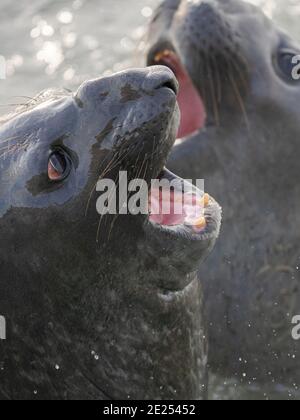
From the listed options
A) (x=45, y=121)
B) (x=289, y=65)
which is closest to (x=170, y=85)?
(x=45, y=121)

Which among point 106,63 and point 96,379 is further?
point 106,63

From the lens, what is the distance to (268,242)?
7.18 meters

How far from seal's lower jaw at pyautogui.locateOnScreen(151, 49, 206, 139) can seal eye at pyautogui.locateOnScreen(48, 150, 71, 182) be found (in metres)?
2.66

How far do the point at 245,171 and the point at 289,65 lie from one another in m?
0.73

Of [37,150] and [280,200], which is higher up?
[37,150]

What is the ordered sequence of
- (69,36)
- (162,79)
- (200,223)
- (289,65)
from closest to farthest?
(162,79) < (200,223) < (289,65) < (69,36)

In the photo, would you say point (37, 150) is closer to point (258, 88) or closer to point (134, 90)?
point (134, 90)

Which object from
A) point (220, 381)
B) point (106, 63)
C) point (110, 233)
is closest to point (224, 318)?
point (220, 381)

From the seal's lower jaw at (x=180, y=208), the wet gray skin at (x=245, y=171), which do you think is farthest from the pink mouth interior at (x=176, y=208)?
the wet gray skin at (x=245, y=171)

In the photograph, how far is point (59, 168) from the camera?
473 cm

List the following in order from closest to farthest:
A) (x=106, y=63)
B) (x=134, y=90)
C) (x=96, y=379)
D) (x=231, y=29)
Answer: (x=134, y=90) → (x=96, y=379) → (x=231, y=29) → (x=106, y=63)

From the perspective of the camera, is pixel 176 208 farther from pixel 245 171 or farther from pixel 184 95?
pixel 184 95

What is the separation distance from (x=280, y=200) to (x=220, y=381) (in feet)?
4.00
